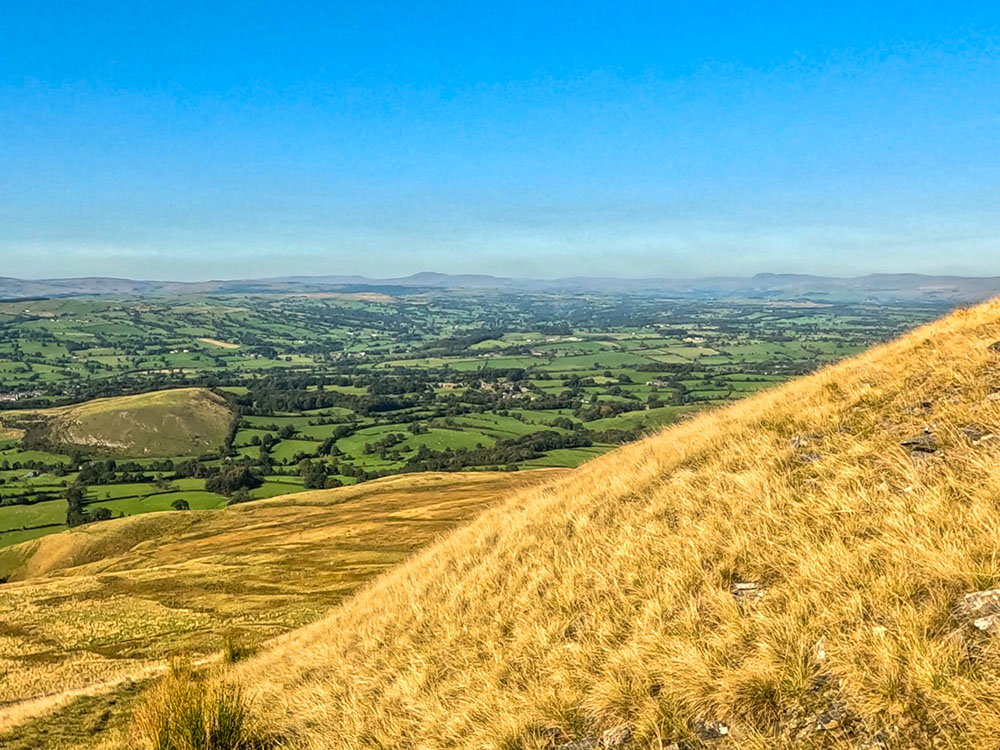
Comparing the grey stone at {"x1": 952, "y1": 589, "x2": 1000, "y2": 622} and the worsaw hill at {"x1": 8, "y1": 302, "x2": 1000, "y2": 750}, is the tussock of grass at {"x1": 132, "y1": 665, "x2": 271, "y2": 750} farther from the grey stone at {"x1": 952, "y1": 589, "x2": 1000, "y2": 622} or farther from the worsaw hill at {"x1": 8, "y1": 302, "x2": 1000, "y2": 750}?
the grey stone at {"x1": 952, "y1": 589, "x2": 1000, "y2": 622}

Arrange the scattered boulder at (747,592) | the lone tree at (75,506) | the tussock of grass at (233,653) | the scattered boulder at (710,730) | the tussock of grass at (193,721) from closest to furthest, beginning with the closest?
1. the scattered boulder at (710,730)
2. the scattered boulder at (747,592)
3. the tussock of grass at (193,721)
4. the tussock of grass at (233,653)
5. the lone tree at (75,506)

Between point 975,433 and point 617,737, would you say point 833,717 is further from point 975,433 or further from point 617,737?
point 975,433

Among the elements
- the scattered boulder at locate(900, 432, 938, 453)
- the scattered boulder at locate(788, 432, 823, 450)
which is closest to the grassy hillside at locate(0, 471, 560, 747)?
the scattered boulder at locate(788, 432, 823, 450)

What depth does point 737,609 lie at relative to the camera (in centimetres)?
735

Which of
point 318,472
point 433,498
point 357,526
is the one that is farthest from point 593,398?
point 357,526

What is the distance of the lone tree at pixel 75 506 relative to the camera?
9285cm

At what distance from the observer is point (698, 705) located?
6.18m

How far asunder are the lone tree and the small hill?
4137 cm

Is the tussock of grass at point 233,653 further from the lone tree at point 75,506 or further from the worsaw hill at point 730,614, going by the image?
the lone tree at point 75,506

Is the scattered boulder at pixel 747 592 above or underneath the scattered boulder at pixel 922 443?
underneath

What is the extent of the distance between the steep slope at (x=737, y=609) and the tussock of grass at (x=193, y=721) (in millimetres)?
809

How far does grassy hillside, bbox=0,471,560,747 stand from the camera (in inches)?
1121

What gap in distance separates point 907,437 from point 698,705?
24.8ft

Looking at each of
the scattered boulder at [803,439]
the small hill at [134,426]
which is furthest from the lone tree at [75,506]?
the scattered boulder at [803,439]
